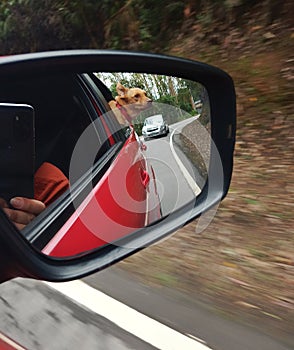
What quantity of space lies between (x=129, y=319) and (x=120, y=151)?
118 cm

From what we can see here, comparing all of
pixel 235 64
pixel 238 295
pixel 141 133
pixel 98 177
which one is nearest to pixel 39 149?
pixel 98 177

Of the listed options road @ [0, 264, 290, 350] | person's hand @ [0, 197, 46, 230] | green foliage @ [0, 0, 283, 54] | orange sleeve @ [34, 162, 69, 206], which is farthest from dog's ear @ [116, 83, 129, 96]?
green foliage @ [0, 0, 283, 54]

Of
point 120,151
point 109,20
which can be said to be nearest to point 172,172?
point 120,151

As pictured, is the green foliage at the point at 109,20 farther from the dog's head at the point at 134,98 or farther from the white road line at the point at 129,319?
the dog's head at the point at 134,98

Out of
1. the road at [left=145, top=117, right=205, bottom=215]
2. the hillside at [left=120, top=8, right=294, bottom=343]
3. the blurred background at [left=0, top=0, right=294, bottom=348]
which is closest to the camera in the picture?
the road at [left=145, top=117, right=205, bottom=215]

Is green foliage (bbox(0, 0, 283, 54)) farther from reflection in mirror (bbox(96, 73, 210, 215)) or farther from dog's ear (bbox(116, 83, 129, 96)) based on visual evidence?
dog's ear (bbox(116, 83, 129, 96))

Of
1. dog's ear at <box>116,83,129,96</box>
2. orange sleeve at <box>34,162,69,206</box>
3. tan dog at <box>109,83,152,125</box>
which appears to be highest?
dog's ear at <box>116,83,129,96</box>

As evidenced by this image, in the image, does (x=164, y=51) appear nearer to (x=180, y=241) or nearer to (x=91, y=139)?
(x=180, y=241)

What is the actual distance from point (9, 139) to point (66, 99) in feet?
4.43

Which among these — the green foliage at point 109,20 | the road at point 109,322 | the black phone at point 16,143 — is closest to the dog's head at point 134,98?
the black phone at point 16,143

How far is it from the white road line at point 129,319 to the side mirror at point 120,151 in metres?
0.91

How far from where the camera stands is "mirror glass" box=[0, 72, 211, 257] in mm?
1944

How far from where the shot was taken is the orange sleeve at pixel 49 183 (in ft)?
6.39

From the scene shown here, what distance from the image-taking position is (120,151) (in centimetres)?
261
